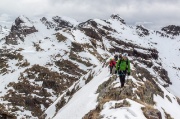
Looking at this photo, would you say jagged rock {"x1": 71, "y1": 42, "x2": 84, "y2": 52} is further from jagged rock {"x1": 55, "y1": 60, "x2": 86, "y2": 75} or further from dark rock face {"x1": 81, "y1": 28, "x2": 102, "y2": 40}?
dark rock face {"x1": 81, "y1": 28, "x2": 102, "y2": 40}

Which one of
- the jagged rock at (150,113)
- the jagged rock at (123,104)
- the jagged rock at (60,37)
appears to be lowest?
the jagged rock at (60,37)

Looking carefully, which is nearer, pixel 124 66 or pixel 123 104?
pixel 123 104

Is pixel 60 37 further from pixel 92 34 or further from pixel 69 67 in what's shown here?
pixel 92 34

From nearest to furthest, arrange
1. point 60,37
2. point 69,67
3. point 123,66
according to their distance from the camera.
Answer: point 123,66 → point 69,67 → point 60,37

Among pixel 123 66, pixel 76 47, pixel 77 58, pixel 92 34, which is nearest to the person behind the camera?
pixel 123 66

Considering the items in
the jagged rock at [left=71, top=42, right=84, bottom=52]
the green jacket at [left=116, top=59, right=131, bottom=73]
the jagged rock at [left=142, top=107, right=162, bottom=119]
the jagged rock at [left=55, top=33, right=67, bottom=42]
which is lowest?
the jagged rock at [left=71, top=42, right=84, bottom=52]

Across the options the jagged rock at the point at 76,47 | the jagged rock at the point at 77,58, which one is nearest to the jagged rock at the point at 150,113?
the jagged rock at the point at 77,58

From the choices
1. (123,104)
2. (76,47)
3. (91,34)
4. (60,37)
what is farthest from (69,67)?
(123,104)

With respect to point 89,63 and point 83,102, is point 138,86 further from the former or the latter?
point 89,63

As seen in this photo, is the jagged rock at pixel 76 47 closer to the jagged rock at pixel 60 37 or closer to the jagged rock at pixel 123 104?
the jagged rock at pixel 60 37

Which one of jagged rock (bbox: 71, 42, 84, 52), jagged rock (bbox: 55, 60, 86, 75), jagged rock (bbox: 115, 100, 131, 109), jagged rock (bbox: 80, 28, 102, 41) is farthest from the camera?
jagged rock (bbox: 80, 28, 102, 41)

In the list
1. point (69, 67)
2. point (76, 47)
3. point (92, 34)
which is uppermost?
point (76, 47)

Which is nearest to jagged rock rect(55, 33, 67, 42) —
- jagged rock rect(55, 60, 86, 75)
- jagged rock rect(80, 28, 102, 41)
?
jagged rock rect(55, 60, 86, 75)

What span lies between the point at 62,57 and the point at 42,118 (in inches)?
2558
